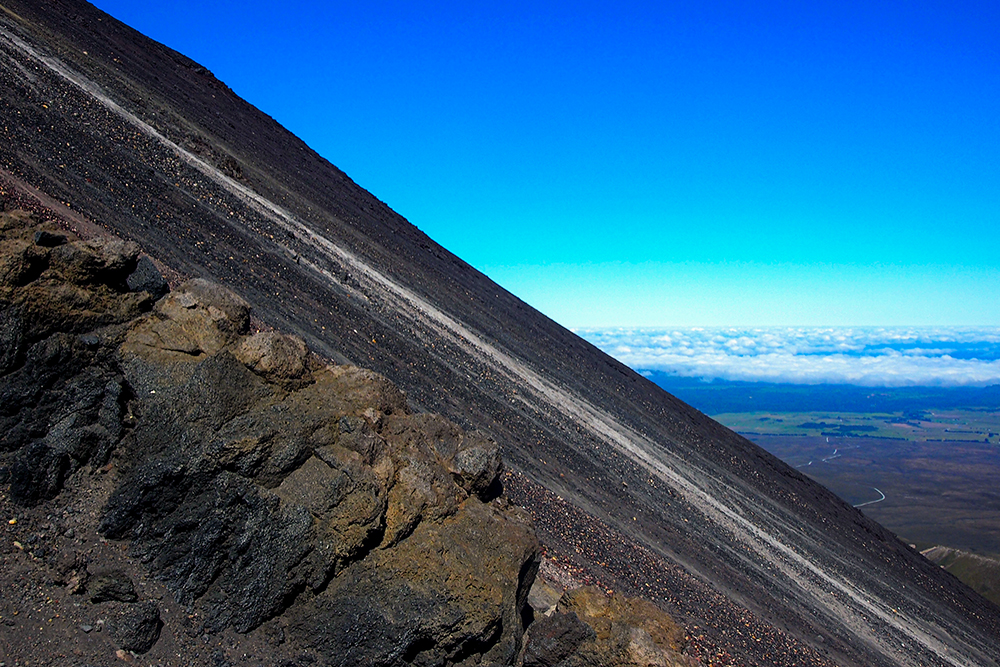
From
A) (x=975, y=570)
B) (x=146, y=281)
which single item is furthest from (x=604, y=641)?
(x=975, y=570)

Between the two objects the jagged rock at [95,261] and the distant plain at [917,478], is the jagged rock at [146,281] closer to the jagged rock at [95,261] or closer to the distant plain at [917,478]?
the jagged rock at [95,261]

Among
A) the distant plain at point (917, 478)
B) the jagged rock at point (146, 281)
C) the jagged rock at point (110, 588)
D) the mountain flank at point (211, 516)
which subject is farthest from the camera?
the distant plain at point (917, 478)

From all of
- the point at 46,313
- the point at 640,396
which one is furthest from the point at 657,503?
the point at 46,313

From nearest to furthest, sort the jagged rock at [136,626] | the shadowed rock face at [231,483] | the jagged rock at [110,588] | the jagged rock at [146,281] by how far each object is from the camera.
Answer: the jagged rock at [136,626], the jagged rock at [110,588], the shadowed rock face at [231,483], the jagged rock at [146,281]

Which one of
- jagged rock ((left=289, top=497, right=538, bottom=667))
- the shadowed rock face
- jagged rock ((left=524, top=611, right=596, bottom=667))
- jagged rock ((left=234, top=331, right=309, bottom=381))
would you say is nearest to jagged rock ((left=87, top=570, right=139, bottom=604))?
the shadowed rock face

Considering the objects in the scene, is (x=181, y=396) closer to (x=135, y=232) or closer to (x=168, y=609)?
(x=168, y=609)

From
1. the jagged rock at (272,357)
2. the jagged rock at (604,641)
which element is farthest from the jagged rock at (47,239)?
the jagged rock at (604,641)

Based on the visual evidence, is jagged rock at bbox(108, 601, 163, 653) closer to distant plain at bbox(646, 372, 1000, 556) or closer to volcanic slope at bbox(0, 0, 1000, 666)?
volcanic slope at bbox(0, 0, 1000, 666)

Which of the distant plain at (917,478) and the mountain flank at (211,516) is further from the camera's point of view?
the distant plain at (917,478)

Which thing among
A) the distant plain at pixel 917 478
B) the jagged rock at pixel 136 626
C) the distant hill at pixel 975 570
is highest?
the distant plain at pixel 917 478
